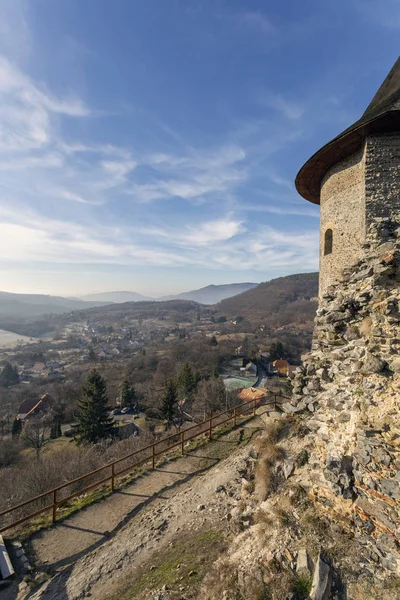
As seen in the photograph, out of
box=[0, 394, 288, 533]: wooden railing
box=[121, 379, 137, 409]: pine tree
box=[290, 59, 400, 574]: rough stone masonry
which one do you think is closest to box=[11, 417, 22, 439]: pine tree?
box=[121, 379, 137, 409]: pine tree

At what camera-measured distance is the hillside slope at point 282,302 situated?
4887 inches

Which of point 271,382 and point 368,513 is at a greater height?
point 368,513

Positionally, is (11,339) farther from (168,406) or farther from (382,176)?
(382,176)

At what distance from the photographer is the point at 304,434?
616cm

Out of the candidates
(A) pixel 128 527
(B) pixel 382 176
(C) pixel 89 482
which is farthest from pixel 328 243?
(C) pixel 89 482

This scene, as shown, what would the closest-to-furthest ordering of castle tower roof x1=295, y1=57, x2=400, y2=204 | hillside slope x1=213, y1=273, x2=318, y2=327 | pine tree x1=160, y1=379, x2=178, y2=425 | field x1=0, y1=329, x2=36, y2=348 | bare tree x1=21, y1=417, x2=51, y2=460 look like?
1. castle tower roof x1=295, y1=57, x2=400, y2=204
2. bare tree x1=21, y1=417, x2=51, y2=460
3. pine tree x1=160, y1=379, x2=178, y2=425
4. hillside slope x1=213, y1=273, x2=318, y2=327
5. field x1=0, y1=329, x2=36, y2=348

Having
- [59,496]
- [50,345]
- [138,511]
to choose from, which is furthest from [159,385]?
[50,345]

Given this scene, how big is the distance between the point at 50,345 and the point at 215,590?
478ft

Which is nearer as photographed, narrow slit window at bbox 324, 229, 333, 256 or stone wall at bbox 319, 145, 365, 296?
stone wall at bbox 319, 145, 365, 296

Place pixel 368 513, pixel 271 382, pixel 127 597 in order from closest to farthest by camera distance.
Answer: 1. pixel 368 513
2. pixel 127 597
3. pixel 271 382

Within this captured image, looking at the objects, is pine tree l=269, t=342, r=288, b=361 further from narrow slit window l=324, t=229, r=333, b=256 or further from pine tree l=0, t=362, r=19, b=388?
narrow slit window l=324, t=229, r=333, b=256

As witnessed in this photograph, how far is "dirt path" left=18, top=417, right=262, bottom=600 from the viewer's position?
4.98 metres

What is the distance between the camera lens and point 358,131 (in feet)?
26.2

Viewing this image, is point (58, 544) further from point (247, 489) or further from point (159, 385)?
point (159, 385)
